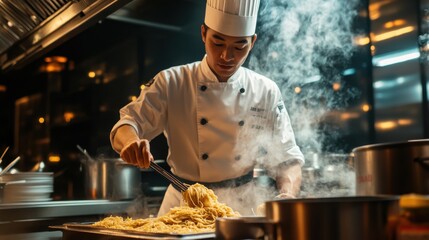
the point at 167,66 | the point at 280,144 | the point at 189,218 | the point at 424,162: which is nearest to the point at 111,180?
the point at 280,144

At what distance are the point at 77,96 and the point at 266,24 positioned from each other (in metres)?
2.63

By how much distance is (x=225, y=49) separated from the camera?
2.51 meters

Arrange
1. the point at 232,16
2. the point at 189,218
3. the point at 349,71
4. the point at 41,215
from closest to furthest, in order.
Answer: the point at 189,218
the point at 232,16
the point at 41,215
the point at 349,71

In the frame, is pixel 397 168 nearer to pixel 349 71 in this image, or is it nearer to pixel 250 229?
pixel 250 229

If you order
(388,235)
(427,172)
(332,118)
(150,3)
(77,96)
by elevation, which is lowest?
(388,235)

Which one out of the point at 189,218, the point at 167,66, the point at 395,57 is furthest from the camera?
the point at 167,66

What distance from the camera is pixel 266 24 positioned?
12.7ft

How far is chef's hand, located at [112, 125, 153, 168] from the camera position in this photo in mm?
2066

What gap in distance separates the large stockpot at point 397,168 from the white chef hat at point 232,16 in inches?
52.3

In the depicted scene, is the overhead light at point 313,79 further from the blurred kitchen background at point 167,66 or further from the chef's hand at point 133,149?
the chef's hand at point 133,149

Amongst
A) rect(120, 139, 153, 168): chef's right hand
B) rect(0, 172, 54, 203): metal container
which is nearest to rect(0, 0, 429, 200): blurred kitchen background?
rect(0, 172, 54, 203): metal container

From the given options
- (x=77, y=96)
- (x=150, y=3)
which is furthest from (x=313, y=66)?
(x=77, y=96)

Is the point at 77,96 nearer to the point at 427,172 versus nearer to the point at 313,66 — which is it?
the point at 313,66

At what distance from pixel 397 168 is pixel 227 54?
1.44 metres
